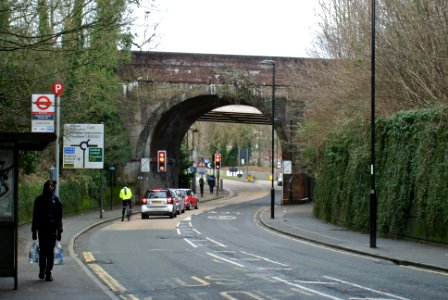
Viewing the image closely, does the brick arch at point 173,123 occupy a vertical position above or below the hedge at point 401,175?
above

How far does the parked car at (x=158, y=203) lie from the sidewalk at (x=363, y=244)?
5.00 meters

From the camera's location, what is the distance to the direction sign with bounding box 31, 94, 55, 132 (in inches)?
649

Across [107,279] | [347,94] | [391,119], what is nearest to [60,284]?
[107,279]

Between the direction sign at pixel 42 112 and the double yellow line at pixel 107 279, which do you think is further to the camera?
the direction sign at pixel 42 112

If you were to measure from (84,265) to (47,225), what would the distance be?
344cm

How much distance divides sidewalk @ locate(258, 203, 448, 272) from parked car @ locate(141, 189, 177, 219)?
5.00m

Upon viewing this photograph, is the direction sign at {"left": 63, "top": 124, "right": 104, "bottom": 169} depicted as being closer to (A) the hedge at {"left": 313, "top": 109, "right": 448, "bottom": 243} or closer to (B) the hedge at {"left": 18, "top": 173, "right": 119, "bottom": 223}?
(B) the hedge at {"left": 18, "top": 173, "right": 119, "bottom": 223}

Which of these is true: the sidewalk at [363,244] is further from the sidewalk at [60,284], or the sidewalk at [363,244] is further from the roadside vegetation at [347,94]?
the sidewalk at [60,284]

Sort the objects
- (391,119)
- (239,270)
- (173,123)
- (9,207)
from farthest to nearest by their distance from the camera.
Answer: (173,123)
(391,119)
(239,270)
(9,207)

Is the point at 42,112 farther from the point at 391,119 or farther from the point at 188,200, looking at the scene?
the point at 188,200

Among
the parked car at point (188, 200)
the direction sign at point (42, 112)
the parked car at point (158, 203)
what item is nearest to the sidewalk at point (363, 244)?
the parked car at point (158, 203)

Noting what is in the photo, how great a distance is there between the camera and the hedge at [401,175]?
21656 mm

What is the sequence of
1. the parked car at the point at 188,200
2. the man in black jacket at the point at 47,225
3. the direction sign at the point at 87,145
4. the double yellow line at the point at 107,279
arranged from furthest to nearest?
the parked car at the point at 188,200, the direction sign at the point at 87,145, the man in black jacket at the point at 47,225, the double yellow line at the point at 107,279

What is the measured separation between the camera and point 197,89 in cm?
5097
